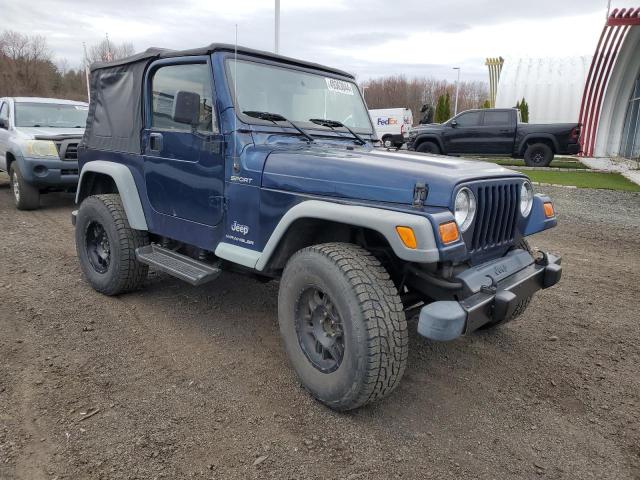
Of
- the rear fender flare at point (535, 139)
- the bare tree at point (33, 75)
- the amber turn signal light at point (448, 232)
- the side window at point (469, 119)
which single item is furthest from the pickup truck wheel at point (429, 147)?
the bare tree at point (33, 75)

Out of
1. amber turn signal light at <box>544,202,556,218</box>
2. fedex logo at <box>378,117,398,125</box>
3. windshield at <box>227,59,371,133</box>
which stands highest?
fedex logo at <box>378,117,398,125</box>

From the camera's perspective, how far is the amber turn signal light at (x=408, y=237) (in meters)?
2.31

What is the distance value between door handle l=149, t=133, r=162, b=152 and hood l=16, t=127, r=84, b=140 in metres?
5.10

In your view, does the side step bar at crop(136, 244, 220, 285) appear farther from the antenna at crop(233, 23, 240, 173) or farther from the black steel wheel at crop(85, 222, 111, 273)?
the antenna at crop(233, 23, 240, 173)

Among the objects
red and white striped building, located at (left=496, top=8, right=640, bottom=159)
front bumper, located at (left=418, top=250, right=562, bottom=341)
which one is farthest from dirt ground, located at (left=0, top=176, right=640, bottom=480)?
red and white striped building, located at (left=496, top=8, right=640, bottom=159)

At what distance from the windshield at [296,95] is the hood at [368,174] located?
544mm

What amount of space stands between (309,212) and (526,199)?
1.51 m

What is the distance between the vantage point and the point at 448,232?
2367 mm

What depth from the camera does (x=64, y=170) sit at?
771cm

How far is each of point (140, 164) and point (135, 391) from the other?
6.38ft

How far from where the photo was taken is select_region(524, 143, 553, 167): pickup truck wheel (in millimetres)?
15477

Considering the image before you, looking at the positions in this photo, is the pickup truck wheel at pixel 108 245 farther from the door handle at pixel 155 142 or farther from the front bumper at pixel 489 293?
the front bumper at pixel 489 293

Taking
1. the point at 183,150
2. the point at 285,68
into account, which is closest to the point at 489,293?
the point at 285,68

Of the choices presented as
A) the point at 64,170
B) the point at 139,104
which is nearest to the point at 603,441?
the point at 139,104
